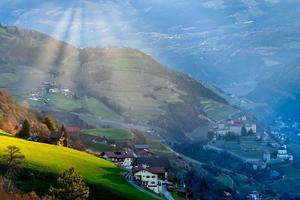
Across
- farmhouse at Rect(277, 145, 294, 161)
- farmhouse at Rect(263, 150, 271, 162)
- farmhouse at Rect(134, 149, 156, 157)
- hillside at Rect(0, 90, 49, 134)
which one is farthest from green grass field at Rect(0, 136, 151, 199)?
farmhouse at Rect(277, 145, 294, 161)

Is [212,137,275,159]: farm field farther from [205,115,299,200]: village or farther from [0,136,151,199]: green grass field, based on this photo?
[0,136,151,199]: green grass field

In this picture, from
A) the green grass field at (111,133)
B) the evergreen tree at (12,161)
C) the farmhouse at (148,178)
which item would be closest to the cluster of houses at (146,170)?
the farmhouse at (148,178)

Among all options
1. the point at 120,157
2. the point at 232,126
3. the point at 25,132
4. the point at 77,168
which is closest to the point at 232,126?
the point at 232,126

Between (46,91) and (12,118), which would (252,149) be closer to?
(46,91)

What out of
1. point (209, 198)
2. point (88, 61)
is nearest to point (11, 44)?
point (88, 61)

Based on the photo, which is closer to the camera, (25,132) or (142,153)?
(25,132)

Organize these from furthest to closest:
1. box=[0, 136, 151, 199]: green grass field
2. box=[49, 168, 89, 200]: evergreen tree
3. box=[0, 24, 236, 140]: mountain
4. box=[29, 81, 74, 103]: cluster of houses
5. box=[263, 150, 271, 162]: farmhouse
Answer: box=[263, 150, 271, 162]: farmhouse, box=[0, 24, 236, 140]: mountain, box=[29, 81, 74, 103]: cluster of houses, box=[0, 136, 151, 199]: green grass field, box=[49, 168, 89, 200]: evergreen tree

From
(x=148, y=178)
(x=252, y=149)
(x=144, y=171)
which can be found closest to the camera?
(x=148, y=178)
